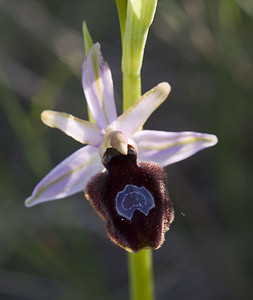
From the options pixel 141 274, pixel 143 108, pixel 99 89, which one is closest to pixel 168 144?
pixel 143 108

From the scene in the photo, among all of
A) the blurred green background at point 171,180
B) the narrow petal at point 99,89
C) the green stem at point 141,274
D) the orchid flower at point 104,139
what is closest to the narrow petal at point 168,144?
the orchid flower at point 104,139

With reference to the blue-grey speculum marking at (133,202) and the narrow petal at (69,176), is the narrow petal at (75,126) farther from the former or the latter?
the blue-grey speculum marking at (133,202)

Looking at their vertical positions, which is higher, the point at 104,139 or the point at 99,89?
the point at 99,89

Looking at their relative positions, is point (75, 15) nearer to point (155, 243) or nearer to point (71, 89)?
point (71, 89)

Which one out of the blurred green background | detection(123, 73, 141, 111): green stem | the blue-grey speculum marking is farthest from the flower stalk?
the blurred green background

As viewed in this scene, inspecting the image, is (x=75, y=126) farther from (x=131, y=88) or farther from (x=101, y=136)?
(x=131, y=88)

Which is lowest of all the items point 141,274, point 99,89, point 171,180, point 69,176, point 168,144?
point 141,274
